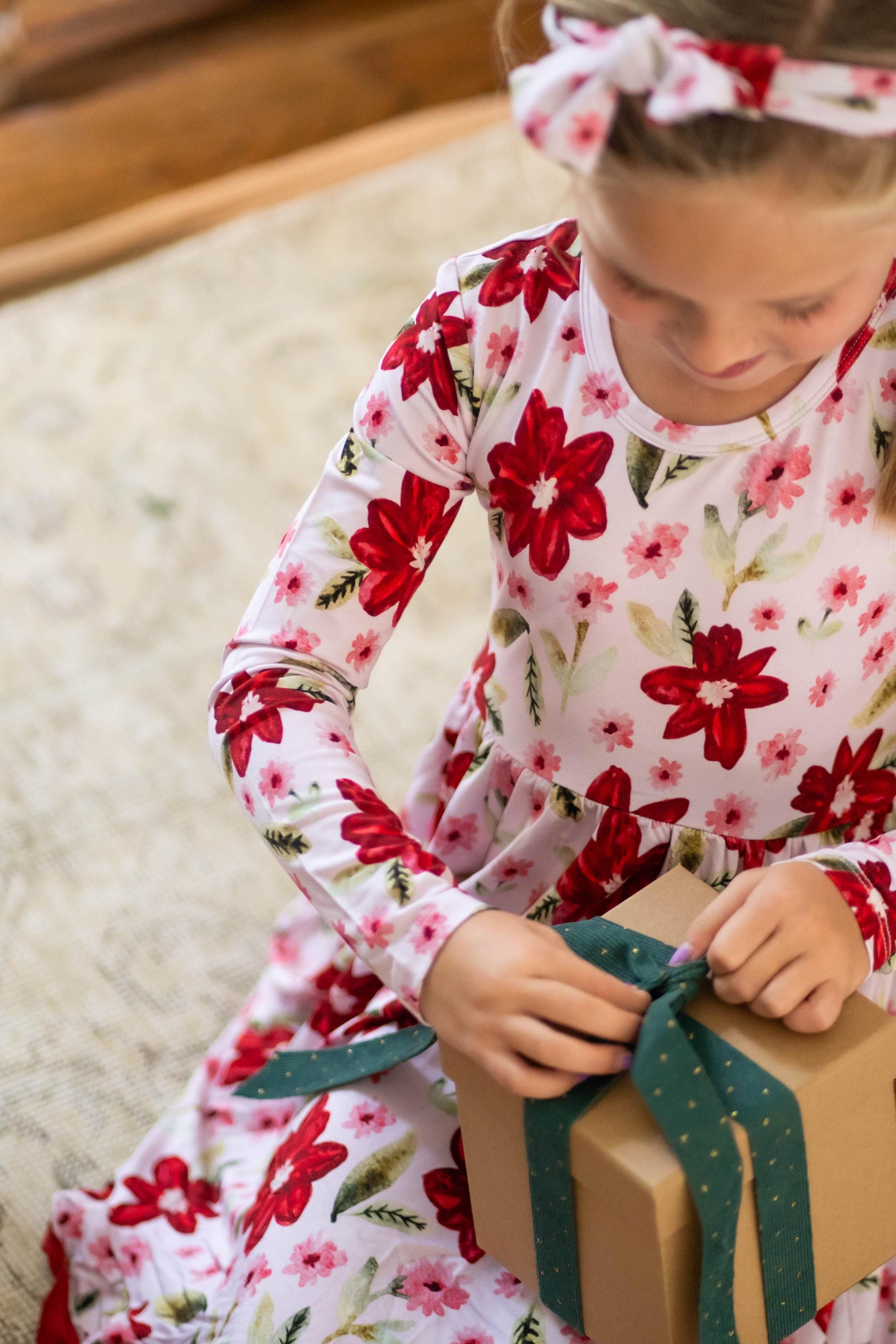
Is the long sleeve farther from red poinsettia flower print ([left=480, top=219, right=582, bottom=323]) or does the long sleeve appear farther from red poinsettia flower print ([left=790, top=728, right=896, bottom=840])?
red poinsettia flower print ([left=790, top=728, right=896, bottom=840])

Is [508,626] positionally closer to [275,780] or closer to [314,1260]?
[275,780]

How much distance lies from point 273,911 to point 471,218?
3.67ft

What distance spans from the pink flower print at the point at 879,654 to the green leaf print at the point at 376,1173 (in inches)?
13.7

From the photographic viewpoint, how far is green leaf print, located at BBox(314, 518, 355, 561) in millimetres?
733

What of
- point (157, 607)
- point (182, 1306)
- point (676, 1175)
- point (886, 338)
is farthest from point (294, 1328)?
point (157, 607)

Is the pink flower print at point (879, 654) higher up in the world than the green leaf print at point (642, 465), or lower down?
lower down

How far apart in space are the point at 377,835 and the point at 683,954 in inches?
6.2

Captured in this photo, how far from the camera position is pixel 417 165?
1.98 m

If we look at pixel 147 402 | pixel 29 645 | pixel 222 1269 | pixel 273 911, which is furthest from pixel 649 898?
pixel 147 402

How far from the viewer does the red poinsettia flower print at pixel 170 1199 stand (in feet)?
2.87

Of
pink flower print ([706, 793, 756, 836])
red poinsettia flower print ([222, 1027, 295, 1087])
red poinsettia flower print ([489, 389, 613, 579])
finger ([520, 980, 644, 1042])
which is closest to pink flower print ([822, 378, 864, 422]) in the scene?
red poinsettia flower print ([489, 389, 613, 579])

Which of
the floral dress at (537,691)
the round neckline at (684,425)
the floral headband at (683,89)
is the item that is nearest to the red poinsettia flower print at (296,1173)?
the floral dress at (537,691)

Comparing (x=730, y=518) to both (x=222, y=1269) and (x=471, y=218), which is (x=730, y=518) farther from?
(x=471, y=218)

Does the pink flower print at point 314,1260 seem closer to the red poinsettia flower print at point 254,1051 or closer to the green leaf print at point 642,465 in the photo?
the red poinsettia flower print at point 254,1051
